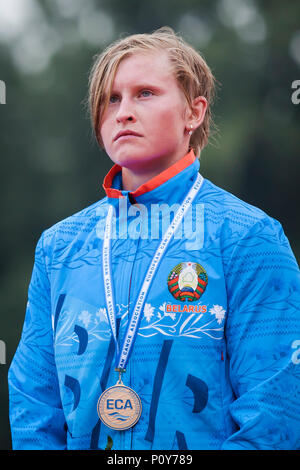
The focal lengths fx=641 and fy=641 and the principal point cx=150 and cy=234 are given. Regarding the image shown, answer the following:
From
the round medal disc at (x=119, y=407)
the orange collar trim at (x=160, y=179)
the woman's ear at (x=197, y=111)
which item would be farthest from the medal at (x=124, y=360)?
the woman's ear at (x=197, y=111)

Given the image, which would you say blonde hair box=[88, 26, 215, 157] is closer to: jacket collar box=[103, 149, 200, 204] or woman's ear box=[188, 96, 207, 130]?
woman's ear box=[188, 96, 207, 130]

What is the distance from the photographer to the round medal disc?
1.69 metres

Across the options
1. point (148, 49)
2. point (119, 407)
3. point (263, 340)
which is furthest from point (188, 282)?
point (148, 49)

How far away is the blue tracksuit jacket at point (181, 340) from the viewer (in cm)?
167

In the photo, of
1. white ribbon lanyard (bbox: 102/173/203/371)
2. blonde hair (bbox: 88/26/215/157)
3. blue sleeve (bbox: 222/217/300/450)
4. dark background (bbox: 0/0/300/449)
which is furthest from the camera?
dark background (bbox: 0/0/300/449)

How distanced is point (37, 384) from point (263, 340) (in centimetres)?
69

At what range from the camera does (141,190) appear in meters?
1.88

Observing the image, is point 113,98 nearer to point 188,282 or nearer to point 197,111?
point 197,111

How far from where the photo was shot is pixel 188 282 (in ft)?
5.72

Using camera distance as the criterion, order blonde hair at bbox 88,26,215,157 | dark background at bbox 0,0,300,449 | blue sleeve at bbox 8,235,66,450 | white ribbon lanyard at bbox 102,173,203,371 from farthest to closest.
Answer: dark background at bbox 0,0,300,449 → blonde hair at bbox 88,26,215,157 → blue sleeve at bbox 8,235,66,450 → white ribbon lanyard at bbox 102,173,203,371

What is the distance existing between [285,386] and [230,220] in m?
0.48

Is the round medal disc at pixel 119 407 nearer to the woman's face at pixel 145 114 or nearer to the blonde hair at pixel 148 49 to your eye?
the woman's face at pixel 145 114

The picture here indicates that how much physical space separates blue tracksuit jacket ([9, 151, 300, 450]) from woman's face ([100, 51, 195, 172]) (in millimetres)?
77

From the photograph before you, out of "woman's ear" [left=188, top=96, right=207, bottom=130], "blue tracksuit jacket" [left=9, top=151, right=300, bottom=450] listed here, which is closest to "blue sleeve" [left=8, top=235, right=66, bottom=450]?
"blue tracksuit jacket" [left=9, top=151, right=300, bottom=450]
